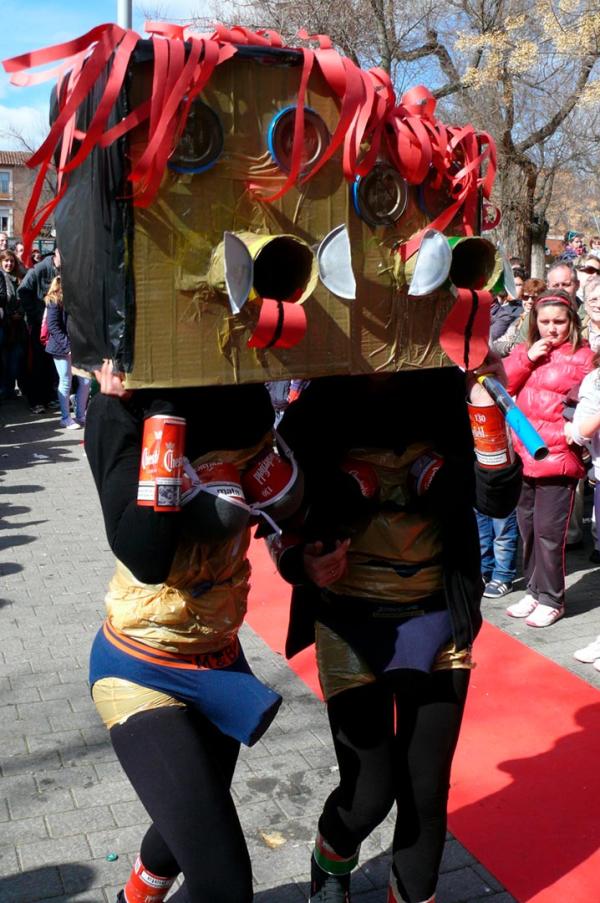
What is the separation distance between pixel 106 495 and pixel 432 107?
1287mm

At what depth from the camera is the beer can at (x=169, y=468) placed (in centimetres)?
207

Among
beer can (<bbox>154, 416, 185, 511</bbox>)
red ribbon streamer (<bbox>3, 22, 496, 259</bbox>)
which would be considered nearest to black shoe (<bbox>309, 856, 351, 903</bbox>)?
beer can (<bbox>154, 416, 185, 511</bbox>)

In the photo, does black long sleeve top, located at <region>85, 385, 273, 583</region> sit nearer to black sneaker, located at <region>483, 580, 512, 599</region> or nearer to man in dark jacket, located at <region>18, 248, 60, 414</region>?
black sneaker, located at <region>483, 580, 512, 599</region>

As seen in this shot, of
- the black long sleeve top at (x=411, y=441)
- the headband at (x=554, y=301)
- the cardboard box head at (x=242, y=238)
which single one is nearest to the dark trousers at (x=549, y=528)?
the headband at (x=554, y=301)

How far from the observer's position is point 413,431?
2652mm

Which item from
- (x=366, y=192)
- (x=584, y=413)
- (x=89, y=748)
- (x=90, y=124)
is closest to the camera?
(x=90, y=124)

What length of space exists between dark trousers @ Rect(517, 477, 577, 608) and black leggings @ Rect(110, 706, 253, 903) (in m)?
3.85

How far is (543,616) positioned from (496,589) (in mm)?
565

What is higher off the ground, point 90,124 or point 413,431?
point 90,124

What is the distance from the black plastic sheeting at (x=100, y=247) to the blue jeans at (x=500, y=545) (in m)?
4.36

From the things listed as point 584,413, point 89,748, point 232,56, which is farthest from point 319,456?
point 584,413

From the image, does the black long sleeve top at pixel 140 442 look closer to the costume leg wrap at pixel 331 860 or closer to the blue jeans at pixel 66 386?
the costume leg wrap at pixel 331 860

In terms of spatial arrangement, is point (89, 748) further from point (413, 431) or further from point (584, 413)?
point (584, 413)

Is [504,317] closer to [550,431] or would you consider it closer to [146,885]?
[550,431]
